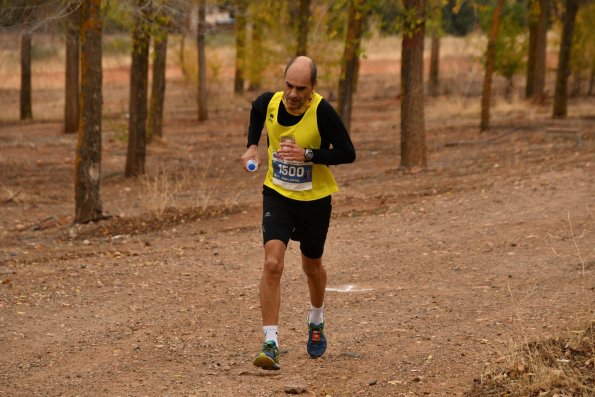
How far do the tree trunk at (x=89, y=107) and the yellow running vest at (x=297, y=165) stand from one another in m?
6.37

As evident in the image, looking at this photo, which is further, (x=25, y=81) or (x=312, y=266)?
(x=25, y=81)

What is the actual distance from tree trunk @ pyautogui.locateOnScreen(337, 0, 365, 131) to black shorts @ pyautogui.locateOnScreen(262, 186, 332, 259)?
29.8ft

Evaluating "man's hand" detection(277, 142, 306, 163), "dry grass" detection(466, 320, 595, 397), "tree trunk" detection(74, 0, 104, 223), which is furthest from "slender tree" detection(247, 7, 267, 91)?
"dry grass" detection(466, 320, 595, 397)

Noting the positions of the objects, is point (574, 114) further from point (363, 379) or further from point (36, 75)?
point (36, 75)

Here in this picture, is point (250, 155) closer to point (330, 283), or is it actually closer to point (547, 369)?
point (547, 369)

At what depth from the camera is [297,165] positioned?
6.38 metres

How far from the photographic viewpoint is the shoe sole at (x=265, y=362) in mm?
6277

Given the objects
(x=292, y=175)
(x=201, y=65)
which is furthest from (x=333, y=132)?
(x=201, y=65)

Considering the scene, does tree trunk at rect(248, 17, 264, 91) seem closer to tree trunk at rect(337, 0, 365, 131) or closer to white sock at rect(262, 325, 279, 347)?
tree trunk at rect(337, 0, 365, 131)

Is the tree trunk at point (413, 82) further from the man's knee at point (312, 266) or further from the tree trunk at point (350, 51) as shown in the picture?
the man's knee at point (312, 266)

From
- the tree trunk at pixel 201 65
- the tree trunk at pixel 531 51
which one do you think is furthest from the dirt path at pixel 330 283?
the tree trunk at pixel 531 51

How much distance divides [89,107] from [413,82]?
5.51 m

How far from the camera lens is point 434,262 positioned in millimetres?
9977

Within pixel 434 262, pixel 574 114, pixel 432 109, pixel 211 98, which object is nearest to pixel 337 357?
pixel 434 262
